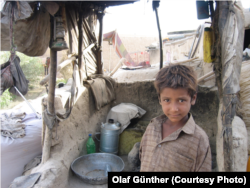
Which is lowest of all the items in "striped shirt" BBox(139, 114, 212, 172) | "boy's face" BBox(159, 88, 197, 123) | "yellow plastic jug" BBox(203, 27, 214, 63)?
"striped shirt" BBox(139, 114, 212, 172)

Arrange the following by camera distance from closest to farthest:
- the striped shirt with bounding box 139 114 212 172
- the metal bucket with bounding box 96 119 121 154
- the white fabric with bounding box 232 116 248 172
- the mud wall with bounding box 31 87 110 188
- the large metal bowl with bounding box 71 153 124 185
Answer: the striped shirt with bounding box 139 114 212 172 < the white fabric with bounding box 232 116 248 172 < the mud wall with bounding box 31 87 110 188 < the large metal bowl with bounding box 71 153 124 185 < the metal bucket with bounding box 96 119 121 154

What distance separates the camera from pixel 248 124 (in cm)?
291

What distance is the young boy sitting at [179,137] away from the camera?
130 centimetres

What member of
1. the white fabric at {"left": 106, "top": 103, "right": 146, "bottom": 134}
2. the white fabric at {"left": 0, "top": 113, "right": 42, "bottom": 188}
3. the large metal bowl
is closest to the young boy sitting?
the large metal bowl

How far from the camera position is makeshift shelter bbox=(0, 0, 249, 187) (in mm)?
2018

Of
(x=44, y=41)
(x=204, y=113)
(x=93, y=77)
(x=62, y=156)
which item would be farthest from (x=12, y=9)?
(x=204, y=113)

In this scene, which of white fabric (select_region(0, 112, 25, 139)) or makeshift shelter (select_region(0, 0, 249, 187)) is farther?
white fabric (select_region(0, 112, 25, 139))

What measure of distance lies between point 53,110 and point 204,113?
2590mm

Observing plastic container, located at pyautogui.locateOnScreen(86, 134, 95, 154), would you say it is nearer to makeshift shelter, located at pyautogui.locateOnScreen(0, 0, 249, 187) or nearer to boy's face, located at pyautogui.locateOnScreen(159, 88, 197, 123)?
makeshift shelter, located at pyautogui.locateOnScreen(0, 0, 249, 187)

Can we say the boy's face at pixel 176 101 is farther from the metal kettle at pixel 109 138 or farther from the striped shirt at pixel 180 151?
the metal kettle at pixel 109 138

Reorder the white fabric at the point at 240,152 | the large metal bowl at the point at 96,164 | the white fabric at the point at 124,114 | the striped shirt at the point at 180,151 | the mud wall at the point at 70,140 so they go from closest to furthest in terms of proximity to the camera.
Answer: the striped shirt at the point at 180,151, the white fabric at the point at 240,152, the mud wall at the point at 70,140, the large metal bowl at the point at 96,164, the white fabric at the point at 124,114

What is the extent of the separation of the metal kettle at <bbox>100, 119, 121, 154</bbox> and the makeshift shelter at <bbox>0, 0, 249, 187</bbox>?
0.97 feet

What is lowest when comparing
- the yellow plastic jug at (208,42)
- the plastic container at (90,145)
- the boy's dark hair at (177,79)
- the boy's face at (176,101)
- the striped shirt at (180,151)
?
the plastic container at (90,145)

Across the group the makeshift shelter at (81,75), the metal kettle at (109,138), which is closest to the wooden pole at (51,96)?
the makeshift shelter at (81,75)
